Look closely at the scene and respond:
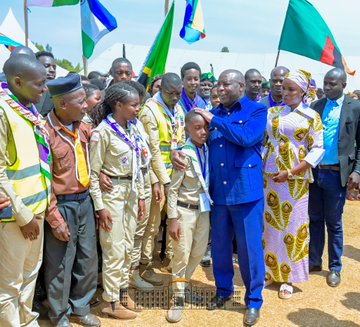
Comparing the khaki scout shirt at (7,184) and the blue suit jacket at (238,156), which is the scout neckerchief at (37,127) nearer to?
the khaki scout shirt at (7,184)

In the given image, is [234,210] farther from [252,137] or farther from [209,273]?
[209,273]

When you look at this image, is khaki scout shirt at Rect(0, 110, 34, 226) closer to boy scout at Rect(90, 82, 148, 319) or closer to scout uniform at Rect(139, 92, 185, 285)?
boy scout at Rect(90, 82, 148, 319)

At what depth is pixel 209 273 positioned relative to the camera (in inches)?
207

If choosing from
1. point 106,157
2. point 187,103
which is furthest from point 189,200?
point 187,103

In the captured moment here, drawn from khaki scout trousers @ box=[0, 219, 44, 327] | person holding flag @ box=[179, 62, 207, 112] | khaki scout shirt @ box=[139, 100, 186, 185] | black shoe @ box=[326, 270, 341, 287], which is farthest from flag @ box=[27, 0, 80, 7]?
black shoe @ box=[326, 270, 341, 287]

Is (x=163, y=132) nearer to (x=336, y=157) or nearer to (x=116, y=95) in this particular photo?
(x=116, y=95)

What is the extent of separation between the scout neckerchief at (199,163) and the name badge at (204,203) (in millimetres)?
33

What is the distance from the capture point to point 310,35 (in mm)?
6488

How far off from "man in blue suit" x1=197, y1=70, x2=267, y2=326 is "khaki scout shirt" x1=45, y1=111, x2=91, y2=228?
1.24m

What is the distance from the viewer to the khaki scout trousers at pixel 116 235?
151 inches

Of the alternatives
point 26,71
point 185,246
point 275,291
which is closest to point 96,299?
point 185,246

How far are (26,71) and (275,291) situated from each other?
139 inches

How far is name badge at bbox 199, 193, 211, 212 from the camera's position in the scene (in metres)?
3.96

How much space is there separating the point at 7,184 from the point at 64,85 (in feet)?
3.18
